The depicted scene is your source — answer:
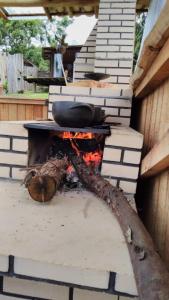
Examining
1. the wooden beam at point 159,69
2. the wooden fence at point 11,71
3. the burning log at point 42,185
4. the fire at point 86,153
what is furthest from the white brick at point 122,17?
the wooden fence at point 11,71

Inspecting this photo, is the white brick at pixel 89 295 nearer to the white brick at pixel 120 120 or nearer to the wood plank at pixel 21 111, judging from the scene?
the white brick at pixel 120 120

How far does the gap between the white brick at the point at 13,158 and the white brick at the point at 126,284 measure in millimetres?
1046

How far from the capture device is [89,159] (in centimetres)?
186

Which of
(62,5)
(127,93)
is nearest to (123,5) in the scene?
(62,5)

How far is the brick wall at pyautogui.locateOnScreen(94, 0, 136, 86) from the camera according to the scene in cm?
297

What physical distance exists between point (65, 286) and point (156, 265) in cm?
35

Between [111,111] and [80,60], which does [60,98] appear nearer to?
[111,111]

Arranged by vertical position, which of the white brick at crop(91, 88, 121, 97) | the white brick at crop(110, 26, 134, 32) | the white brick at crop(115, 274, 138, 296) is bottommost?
the white brick at crop(115, 274, 138, 296)

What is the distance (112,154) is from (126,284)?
87 centimetres

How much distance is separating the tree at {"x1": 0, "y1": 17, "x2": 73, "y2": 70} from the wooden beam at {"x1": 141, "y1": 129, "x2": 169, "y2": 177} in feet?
45.2

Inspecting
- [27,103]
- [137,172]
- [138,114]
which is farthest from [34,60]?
[137,172]

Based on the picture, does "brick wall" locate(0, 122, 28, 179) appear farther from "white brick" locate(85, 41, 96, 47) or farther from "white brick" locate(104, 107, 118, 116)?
"white brick" locate(85, 41, 96, 47)

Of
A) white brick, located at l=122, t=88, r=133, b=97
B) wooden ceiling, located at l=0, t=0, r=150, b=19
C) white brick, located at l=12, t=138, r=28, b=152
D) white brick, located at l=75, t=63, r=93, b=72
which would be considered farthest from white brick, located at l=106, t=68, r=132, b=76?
white brick, located at l=12, t=138, r=28, b=152

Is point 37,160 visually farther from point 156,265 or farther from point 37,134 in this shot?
point 156,265
